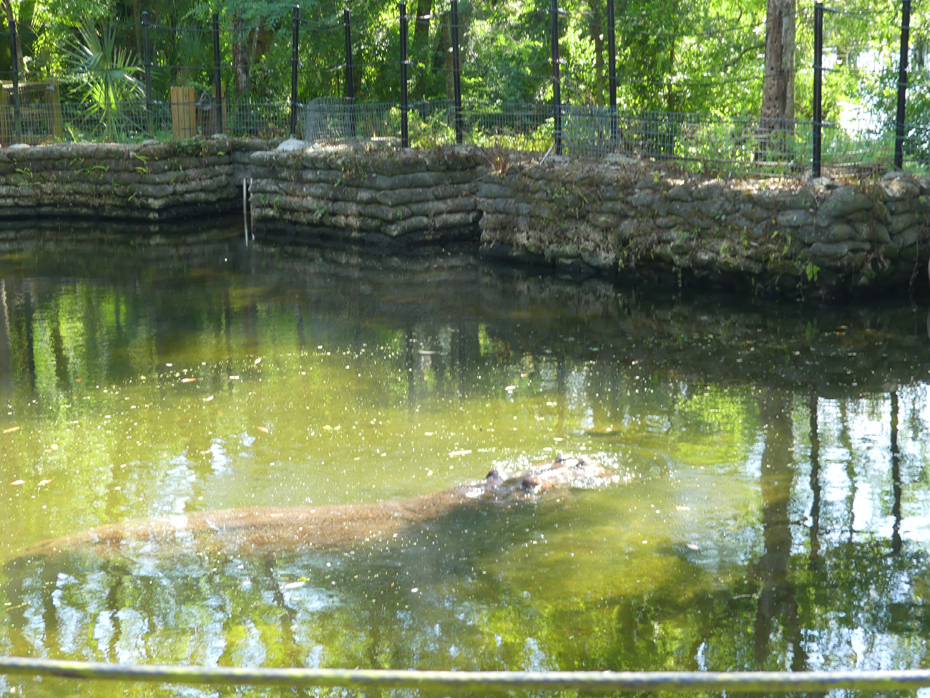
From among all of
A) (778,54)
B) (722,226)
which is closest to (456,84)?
(778,54)

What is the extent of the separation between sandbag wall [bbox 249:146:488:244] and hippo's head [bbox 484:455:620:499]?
7.88 m

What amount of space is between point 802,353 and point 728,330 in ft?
2.95

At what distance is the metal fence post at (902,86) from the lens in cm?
927

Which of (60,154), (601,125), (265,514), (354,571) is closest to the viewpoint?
(354,571)

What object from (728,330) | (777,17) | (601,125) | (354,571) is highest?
(777,17)

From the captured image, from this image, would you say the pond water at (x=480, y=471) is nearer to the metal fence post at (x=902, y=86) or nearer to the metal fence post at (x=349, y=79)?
the metal fence post at (x=902, y=86)

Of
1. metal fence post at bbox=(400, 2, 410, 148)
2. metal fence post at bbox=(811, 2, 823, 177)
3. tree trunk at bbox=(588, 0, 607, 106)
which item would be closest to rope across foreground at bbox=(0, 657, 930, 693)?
metal fence post at bbox=(811, 2, 823, 177)

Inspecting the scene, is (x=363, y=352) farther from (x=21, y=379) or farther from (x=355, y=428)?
(x=21, y=379)

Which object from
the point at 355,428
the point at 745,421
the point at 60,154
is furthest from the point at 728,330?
the point at 60,154

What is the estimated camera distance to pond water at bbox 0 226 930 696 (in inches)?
155

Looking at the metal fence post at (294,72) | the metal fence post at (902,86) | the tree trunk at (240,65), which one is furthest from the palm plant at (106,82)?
the metal fence post at (902,86)

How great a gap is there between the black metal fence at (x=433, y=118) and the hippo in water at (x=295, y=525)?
6186 mm

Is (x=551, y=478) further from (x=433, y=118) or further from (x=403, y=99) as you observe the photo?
(x=433, y=118)

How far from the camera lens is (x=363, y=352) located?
8.30 m
